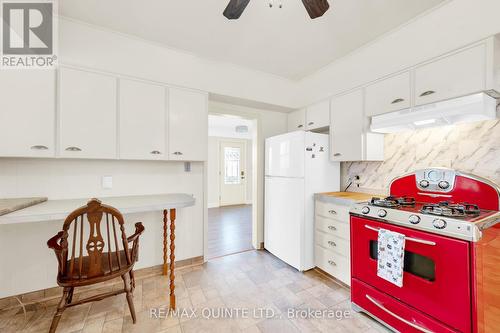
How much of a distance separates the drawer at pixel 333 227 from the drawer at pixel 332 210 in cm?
5

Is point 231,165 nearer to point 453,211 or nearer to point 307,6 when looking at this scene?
point 307,6

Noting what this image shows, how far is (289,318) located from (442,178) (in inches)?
70.3

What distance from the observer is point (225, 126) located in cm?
618

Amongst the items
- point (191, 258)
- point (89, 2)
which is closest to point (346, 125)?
point (191, 258)

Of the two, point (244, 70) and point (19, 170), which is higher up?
point (244, 70)

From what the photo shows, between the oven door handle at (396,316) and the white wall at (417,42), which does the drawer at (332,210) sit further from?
the white wall at (417,42)

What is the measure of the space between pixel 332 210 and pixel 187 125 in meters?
1.89

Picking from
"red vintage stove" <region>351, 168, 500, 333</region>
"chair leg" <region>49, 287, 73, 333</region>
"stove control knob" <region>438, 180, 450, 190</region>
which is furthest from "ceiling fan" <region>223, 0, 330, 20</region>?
"chair leg" <region>49, 287, 73, 333</region>

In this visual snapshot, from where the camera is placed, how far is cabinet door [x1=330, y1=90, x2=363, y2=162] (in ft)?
7.60

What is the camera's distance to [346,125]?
8.05 feet

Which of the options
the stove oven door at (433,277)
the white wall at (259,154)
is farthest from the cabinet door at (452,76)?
the white wall at (259,154)

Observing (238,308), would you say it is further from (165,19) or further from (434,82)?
(165,19)

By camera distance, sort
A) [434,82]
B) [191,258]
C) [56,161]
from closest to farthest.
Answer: [434,82] → [56,161] → [191,258]

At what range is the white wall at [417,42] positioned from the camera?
156 cm
